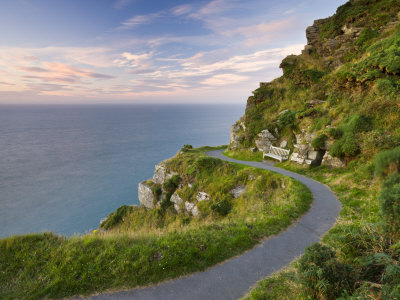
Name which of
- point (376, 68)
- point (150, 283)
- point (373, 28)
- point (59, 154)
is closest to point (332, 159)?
point (376, 68)

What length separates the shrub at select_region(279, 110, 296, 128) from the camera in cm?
2095

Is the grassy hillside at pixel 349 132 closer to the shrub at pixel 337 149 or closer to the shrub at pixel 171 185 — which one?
the shrub at pixel 337 149

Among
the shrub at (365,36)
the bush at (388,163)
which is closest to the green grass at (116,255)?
the bush at (388,163)

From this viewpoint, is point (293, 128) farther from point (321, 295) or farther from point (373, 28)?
point (321, 295)

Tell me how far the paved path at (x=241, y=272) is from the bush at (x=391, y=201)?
122 inches

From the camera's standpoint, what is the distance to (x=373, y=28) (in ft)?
75.4

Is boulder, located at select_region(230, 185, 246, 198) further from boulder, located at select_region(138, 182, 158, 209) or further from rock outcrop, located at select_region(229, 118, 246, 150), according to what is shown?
boulder, located at select_region(138, 182, 158, 209)

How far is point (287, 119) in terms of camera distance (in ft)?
69.8

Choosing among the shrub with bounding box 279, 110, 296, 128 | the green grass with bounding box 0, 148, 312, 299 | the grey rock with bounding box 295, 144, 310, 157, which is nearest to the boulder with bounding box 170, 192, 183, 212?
the green grass with bounding box 0, 148, 312, 299

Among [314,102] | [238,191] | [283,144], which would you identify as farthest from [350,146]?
[314,102]

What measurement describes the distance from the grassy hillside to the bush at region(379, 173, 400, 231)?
2 centimetres

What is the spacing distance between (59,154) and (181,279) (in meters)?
89.0

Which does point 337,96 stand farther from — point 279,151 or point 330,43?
point 330,43

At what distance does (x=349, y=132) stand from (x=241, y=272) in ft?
45.8
